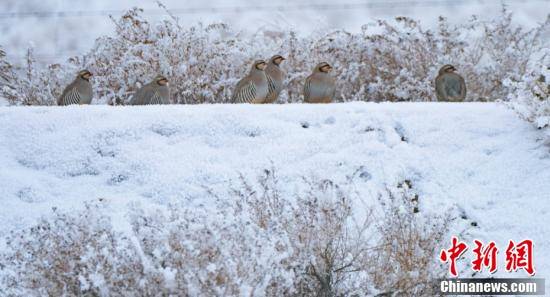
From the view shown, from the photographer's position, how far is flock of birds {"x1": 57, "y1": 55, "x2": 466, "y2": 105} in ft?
34.6

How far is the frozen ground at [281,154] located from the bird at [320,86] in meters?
1.51

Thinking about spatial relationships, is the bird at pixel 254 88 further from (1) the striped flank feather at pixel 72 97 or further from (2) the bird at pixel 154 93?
(1) the striped flank feather at pixel 72 97

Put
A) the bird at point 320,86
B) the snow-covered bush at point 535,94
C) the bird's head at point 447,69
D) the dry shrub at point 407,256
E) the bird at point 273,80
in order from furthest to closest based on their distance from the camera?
1. the bird's head at point 447,69
2. the bird at point 273,80
3. the bird at point 320,86
4. the snow-covered bush at point 535,94
5. the dry shrub at point 407,256

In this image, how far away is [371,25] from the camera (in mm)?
12117

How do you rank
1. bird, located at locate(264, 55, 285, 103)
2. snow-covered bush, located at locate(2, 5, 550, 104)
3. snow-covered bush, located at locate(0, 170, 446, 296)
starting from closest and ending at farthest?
snow-covered bush, located at locate(0, 170, 446, 296) → bird, located at locate(264, 55, 285, 103) → snow-covered bush, located at locate(2, 5, 550, 104)

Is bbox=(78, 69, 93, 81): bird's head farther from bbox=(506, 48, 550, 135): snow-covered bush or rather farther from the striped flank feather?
bbox=(506, 48, 550, 135): snow-covered bush

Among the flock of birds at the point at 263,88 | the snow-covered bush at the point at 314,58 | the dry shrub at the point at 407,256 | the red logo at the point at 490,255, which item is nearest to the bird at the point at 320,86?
the flock of birds at the point at 263,88

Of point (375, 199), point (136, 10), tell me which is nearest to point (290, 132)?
point (375, 199)

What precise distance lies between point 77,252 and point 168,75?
18.6ft

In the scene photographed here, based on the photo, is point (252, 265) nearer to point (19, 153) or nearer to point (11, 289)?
point (11, 289)

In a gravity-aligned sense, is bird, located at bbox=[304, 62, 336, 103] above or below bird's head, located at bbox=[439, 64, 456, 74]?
below

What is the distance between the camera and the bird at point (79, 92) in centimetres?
1058

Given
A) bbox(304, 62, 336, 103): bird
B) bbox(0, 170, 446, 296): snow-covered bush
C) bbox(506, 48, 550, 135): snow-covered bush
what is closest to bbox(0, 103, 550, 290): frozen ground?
bbox(506, 48, 550, 135): snow-covered bush

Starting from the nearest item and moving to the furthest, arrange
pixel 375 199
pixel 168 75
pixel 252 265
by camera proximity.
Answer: pixel 252 265 < pixel 375 199 < pixel 168 75
